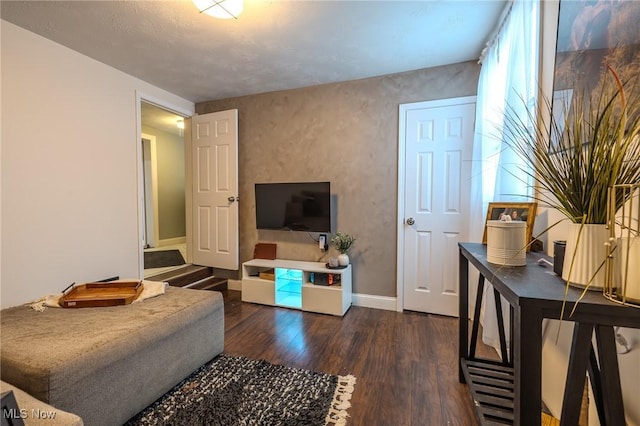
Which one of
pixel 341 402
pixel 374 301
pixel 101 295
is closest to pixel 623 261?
pixel 341 402

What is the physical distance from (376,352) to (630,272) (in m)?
1.67

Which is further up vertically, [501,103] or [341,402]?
[501,103]

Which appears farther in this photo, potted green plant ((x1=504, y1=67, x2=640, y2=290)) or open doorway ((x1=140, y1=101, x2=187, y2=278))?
open doorway ((x1=140, y1=101, x2=187, y2=278))

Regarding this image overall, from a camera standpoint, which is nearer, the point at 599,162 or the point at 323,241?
the point at 599,162

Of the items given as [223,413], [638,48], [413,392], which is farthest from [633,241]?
[223,413]

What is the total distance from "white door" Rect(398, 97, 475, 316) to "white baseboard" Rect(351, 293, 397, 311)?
0.42 feet

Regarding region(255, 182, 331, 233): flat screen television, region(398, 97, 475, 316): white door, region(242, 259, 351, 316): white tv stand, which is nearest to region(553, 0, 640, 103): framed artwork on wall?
region(398, 97, 475, 316): white door

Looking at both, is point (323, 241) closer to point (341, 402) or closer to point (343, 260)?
point (343, 260)

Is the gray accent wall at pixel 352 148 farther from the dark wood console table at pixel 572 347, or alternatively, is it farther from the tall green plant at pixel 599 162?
the dark wood console table at pixel 572 347

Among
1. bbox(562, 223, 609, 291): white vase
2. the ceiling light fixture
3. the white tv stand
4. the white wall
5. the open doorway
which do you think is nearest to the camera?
bbox(562, 223, 609, 291): white vase

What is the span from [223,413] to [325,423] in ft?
1.75

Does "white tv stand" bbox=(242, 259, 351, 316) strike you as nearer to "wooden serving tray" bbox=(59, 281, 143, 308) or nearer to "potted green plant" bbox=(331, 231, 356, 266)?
"potted green plant" bbox=(331, 231, 356, 266)

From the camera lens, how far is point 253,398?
153 centimetres

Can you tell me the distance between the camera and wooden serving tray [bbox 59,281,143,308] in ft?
5.54
